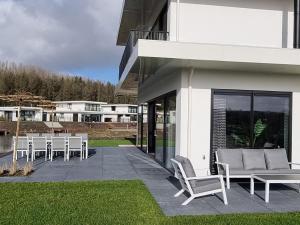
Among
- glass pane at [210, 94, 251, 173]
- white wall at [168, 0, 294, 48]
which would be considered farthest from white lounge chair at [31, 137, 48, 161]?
glass pane at [210, 94, 251, 173]

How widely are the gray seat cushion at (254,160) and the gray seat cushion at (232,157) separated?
0.12 metres

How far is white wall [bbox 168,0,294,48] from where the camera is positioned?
36.5ft

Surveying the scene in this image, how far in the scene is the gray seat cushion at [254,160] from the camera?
31.6 feet

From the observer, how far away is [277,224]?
6.39m

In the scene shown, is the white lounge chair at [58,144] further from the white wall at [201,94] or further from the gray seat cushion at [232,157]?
the gray seat cushion at [232,157]

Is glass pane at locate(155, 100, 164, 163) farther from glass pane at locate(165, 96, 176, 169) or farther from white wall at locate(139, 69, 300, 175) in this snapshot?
white wall at locate(139, 69, 300, 175)

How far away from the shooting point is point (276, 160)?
9.88 m

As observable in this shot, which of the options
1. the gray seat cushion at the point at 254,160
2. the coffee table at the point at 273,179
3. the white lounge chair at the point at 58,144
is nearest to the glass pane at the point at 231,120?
the gray seat cushion at the point at 254,160

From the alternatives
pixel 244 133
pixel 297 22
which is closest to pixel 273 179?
pixel 244 133

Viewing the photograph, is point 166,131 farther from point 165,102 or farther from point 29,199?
point 29,199

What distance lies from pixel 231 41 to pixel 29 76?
86.9 m

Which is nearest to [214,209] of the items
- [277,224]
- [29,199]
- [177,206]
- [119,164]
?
[177,206]

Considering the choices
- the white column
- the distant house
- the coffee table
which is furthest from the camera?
the distant house

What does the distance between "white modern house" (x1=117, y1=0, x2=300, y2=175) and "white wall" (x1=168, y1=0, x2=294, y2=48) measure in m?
0.03
